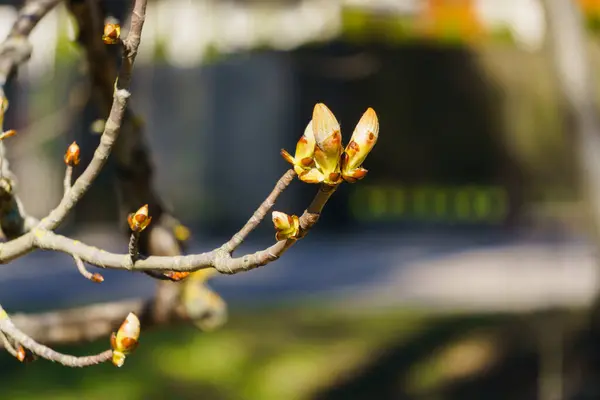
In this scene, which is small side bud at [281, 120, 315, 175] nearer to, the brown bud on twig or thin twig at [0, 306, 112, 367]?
thin twig at [0, 306, 112, 367]

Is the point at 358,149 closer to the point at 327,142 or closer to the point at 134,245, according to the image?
the point at 327,142

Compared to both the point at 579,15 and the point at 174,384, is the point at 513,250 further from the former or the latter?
the point at 579,15

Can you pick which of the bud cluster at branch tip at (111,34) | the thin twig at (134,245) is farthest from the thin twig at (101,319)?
the bud cluster at branch tip at (111,34)

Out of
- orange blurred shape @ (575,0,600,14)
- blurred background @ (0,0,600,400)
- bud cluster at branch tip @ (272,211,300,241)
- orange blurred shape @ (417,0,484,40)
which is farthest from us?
orange blurred shape @ (417,0,484,40)

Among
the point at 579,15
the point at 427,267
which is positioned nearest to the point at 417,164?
the point at 427,267

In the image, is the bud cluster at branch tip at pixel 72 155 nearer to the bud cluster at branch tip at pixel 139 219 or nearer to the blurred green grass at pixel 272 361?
the bud cluster at branch tip at pixel 139 219

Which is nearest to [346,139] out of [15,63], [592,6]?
[592,6]

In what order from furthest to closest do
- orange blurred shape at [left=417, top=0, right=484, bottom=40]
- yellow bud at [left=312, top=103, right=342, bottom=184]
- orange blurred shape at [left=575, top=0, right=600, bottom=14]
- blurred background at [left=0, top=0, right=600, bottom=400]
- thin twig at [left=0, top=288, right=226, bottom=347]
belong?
orange blurred shape at [left=417, top=0, right=484, bottom=40] → orange blurred shape at [left=575, top=0, right=600, bottom=14] → blurred background at [left=0, top=0, right=600, bottom=400] → thin twig at [left=0, top=288, right=226, bottom=347] → yellow bud at [left=312, top=103, right=342, bottom=184]

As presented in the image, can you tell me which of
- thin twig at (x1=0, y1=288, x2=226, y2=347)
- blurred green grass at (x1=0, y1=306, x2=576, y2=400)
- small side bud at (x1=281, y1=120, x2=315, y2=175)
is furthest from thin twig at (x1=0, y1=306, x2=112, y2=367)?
blurred green grass at (x1=0, y1=306, x2=576, y2=400)
